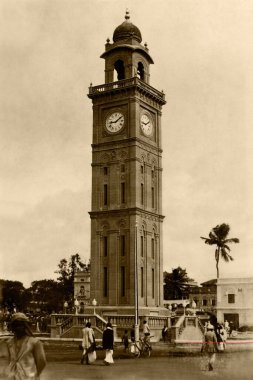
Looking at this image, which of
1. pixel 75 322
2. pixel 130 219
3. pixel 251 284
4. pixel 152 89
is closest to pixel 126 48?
pixel 152 89

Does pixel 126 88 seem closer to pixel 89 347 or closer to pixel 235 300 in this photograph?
pixel 235 300

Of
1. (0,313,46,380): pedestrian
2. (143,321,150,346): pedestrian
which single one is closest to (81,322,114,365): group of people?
(143,321,150,346): pedestrian

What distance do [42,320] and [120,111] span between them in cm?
1949

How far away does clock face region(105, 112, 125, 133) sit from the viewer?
5065cm

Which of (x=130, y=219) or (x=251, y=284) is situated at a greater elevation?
(x=130, y=219)

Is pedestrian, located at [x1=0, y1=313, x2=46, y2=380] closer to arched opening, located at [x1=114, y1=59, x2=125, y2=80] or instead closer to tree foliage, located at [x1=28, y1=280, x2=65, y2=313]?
arched opening, located at [x1=114, y1=59, x2=125, y2=80]

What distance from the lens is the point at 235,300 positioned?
63094mm

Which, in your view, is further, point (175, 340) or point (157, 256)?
point (157, 256)

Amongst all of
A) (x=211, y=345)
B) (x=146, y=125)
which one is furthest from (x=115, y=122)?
(x=211, y=345)

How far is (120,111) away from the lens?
167ft

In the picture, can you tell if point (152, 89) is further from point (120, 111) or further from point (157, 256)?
point (157, 256)

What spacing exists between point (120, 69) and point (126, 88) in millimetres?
3152

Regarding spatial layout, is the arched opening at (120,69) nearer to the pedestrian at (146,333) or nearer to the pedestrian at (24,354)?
the pedestrian at (146,333)

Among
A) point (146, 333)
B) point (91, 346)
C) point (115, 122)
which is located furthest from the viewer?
point (115, 122)
